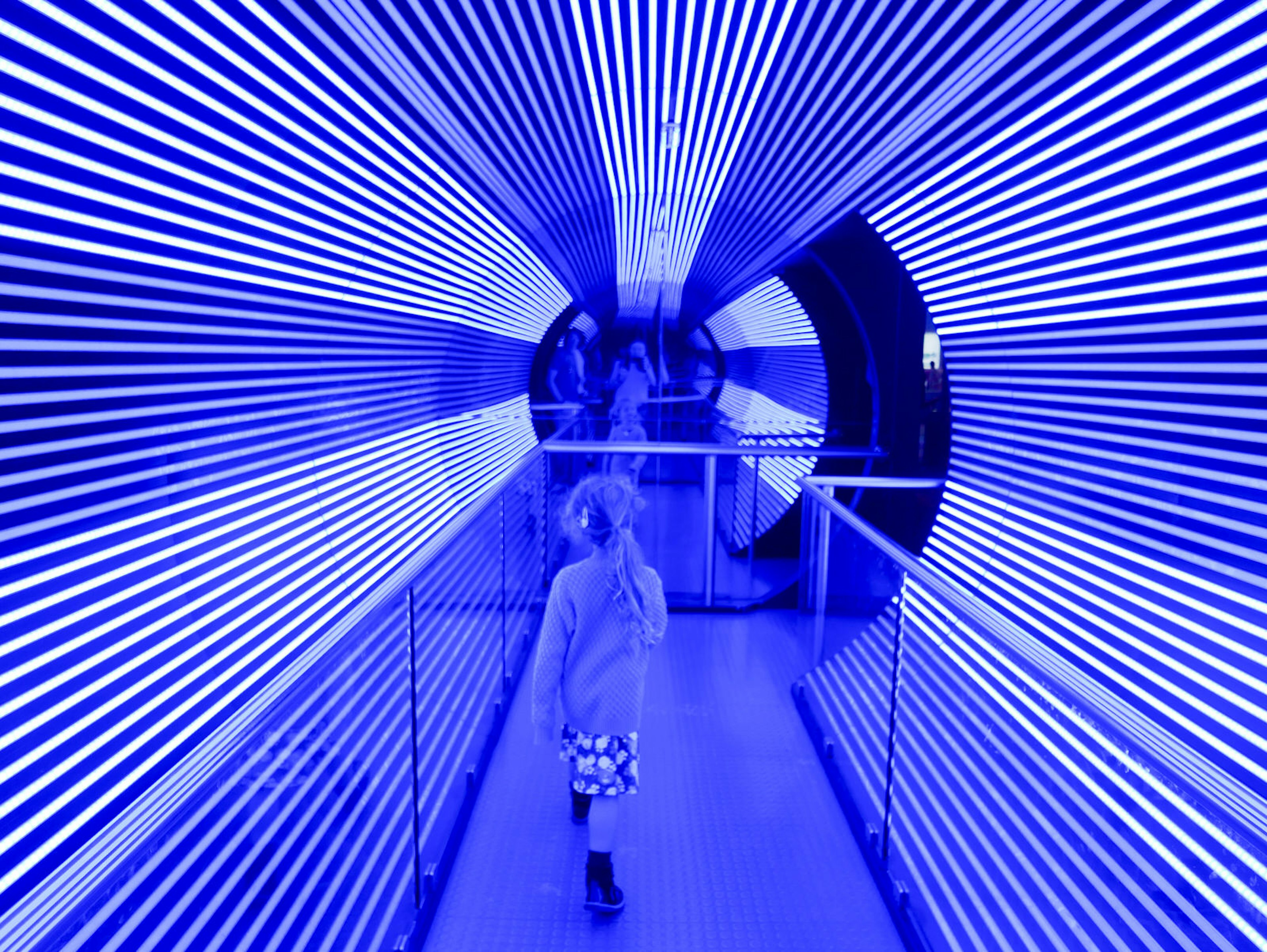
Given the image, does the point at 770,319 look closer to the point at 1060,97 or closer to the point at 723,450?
the point at 723,450

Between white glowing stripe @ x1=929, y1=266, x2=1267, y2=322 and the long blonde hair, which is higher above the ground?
white glowing stripe @ x1=929, y1=266, x2=1267, y2=322

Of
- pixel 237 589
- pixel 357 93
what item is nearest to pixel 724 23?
pixel 357 93

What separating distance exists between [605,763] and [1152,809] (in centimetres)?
154

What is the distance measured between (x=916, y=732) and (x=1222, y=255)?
182 centimetres

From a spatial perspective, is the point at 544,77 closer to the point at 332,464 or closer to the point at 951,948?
the point at 332,464

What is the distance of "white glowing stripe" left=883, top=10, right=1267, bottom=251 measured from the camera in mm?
2184

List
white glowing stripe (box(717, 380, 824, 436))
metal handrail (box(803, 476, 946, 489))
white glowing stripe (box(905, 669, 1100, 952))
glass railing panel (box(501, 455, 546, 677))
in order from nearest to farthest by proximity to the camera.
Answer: white glowing stripe (box(905, 669, 1100, 952)), glass railing panel (box(501, 455, 546, 677)), metal handrail (box(803, 476, 946, 489)), white glowing stripe (box(717, 380, 824, 436))

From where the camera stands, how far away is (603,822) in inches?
104

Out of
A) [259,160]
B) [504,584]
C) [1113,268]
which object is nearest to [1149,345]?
[1113,268]

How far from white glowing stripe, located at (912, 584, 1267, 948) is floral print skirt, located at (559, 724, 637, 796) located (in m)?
1.10

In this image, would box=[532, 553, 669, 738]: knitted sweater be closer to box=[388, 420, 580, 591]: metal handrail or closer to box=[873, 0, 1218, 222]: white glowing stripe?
box=[388, 420, 580, 591]: metal handrail

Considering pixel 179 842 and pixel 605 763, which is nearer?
pixel 179 842

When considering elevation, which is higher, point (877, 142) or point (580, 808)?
point (877, 142)

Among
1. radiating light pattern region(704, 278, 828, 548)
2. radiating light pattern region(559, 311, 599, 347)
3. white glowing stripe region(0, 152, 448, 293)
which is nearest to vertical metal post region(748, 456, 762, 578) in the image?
radiating light pattern region(704, 278, 828, 548)
